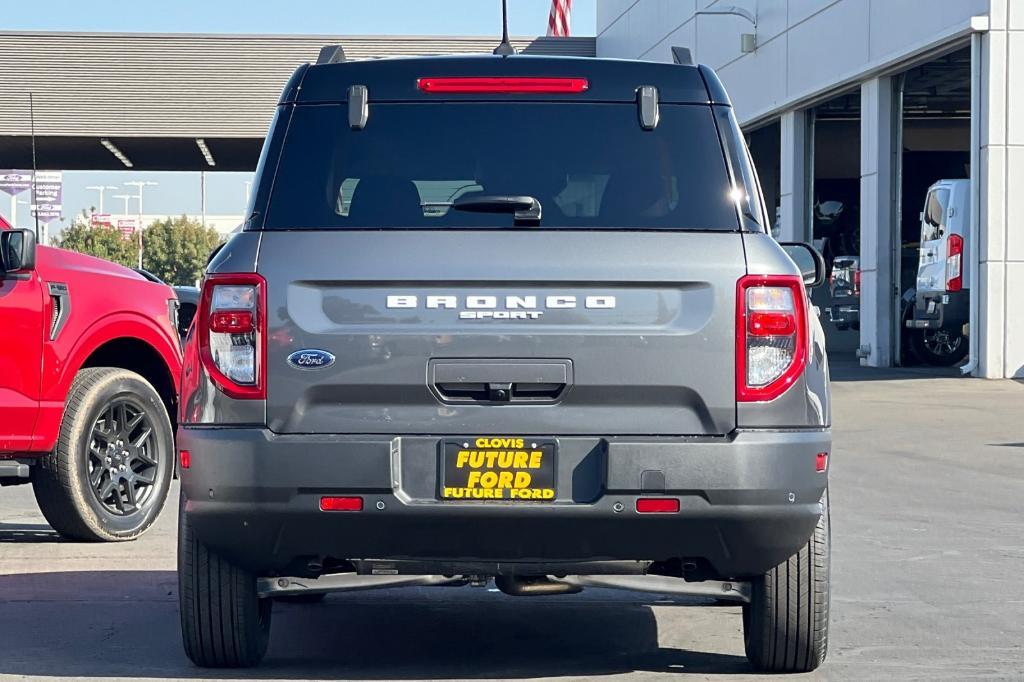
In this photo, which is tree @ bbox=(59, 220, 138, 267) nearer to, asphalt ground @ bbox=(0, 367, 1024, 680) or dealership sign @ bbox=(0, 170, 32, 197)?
dealership sign @ bbox=(0, 170, 32, 197)

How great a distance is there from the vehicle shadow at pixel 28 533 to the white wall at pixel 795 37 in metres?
15.1

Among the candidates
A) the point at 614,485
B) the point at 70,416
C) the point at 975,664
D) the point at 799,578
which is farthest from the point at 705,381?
the point at 70,416

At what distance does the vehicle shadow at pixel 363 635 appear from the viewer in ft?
18.0

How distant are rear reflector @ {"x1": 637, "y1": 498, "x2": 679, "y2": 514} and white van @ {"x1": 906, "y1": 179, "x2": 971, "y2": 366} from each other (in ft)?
56.7

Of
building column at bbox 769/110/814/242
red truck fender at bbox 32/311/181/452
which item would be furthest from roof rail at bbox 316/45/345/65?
building column at bbox 769/110/814/242

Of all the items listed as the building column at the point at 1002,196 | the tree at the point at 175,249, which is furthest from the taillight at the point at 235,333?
the tree at the point at 175,249

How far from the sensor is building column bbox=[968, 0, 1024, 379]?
20.5m

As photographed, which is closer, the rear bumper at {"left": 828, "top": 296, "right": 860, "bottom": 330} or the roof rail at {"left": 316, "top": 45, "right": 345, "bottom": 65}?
the roof rail at {"left": 316, "top": 45, "right": 345, "bottom": 65}

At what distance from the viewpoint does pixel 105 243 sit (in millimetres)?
113188

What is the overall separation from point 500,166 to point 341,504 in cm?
114

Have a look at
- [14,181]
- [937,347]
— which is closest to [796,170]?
[937,347]

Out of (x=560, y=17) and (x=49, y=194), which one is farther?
(x=49, y=194)

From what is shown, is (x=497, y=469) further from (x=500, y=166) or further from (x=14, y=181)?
(x=14, y=181)

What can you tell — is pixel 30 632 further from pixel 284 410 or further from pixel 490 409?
pixel 490 409
